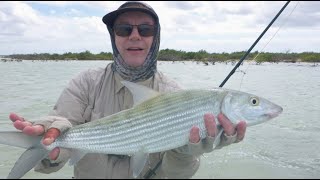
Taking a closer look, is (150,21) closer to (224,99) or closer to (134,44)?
(134,44)

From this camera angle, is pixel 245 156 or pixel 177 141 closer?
pixel 177 141

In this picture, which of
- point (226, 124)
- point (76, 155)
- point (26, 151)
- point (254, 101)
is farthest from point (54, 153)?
point (254, 101)

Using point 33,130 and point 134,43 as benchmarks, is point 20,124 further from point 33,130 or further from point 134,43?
point 134,43

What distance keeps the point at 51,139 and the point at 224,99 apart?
1.39 meters

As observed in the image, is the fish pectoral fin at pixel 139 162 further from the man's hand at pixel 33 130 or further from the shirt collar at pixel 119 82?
the shirt collar at pixel 119 82

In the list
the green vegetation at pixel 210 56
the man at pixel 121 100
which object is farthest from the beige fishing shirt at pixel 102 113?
the green vegetation at pixel 210 56

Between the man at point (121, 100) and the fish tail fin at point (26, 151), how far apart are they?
129 millimetres

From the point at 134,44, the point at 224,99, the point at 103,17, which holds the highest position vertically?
the point at 103,17

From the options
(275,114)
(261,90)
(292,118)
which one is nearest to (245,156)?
(292,118)

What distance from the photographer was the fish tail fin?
2.88 meters

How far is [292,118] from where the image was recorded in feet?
37.7

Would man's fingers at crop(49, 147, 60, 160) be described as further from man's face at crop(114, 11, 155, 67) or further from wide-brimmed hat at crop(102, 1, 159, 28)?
wide-brimmed hat at crop(102, 1, 159, 28)

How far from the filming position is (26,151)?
118 inches

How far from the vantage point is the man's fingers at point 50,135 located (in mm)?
3074
